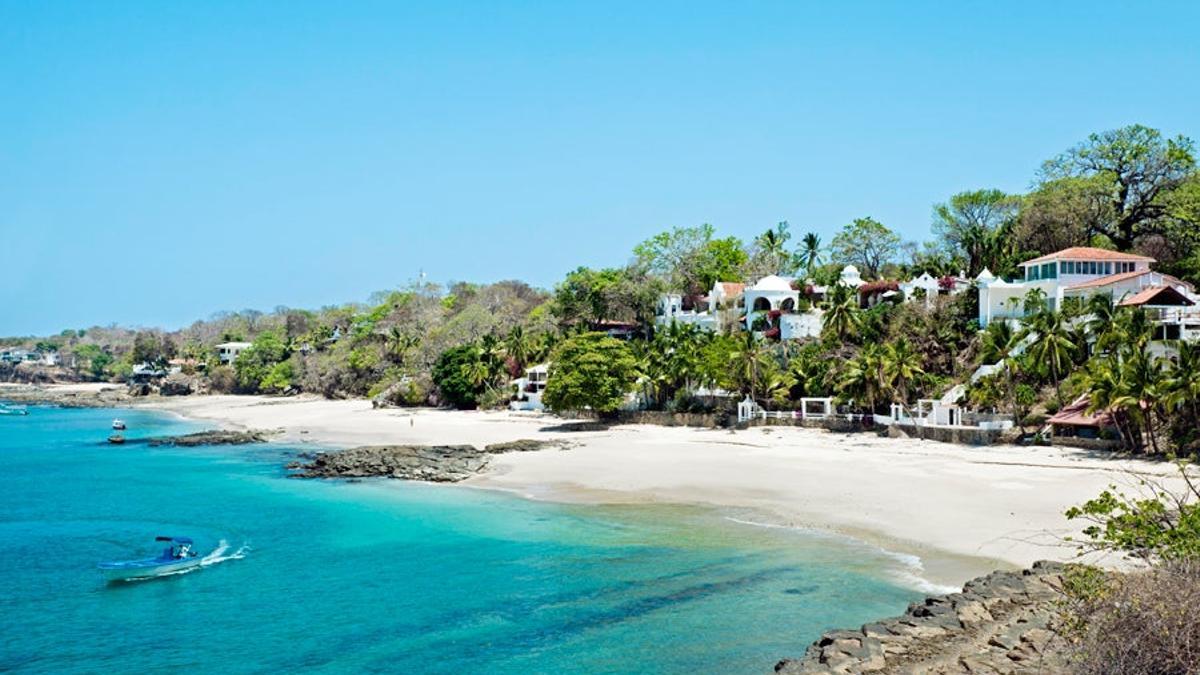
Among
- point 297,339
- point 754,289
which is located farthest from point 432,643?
point 297,339

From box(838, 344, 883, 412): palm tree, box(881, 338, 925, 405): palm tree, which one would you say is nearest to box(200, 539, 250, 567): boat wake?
box(838, 344, 883, 412): palm tree

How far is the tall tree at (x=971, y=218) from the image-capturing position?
73125 millimetres

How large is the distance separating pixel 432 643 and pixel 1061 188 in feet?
202

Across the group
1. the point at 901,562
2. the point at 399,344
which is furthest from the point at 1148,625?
the point at 399,344

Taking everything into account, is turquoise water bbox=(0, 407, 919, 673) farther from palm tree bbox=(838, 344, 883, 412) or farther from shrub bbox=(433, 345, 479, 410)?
shrub bbox=(433, 345, 479, 410)

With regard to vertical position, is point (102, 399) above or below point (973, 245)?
below

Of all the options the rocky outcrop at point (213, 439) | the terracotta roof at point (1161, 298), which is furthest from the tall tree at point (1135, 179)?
the rocky outcrop at point (213, 439)

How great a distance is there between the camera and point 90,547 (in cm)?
3284

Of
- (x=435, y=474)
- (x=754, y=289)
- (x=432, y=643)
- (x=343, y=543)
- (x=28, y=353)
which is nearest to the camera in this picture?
(x=432, y=643)

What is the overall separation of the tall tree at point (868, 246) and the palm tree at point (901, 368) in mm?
33561

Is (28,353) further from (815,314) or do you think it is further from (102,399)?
(815,314)

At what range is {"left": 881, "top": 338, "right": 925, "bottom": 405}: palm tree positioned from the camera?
165ft

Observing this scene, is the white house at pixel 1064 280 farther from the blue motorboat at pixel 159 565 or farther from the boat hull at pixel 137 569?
the boat hull at pixel 137 569

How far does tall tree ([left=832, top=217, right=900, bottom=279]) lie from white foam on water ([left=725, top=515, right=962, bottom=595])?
5634 centimetres
